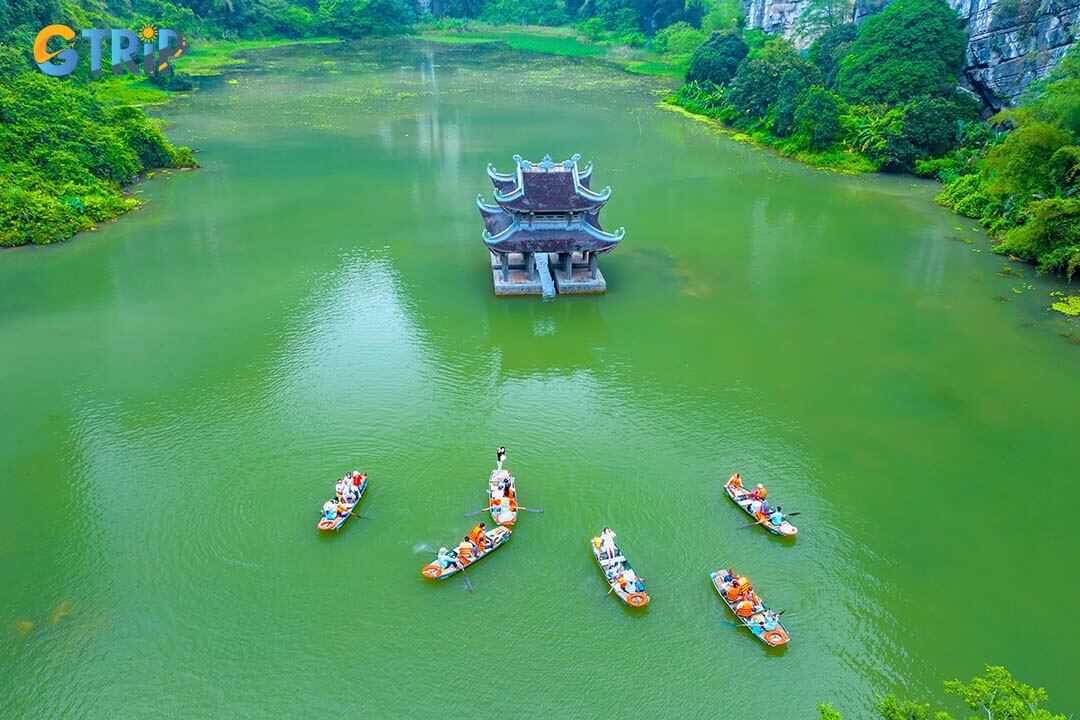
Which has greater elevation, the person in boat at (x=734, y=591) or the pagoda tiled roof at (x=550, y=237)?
the pagoda tiled roof at (x=550, y=237)

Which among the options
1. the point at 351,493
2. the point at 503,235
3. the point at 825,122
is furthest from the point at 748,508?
the point at 825,122

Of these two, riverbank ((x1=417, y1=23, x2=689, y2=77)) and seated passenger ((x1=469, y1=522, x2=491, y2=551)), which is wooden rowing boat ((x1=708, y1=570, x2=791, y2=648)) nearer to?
seated passenger ((x1=469, y1=522, x2=491, y2=551))

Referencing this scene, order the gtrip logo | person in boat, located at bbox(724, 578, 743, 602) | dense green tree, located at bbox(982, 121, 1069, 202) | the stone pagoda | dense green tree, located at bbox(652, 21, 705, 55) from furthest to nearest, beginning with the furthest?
dense green tree, located at bbox(652, 21, 705, 55) < the gtrip logo < dense green tree, located at bbox(982, 121, 1069, 202) < the stone pagoda < person in boat, located at bbox(724, 578, 743, 602)

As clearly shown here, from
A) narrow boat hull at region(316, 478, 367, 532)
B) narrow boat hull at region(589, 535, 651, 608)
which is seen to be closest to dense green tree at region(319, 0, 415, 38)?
narrow boat hull at region(316, 478, 367, 532)

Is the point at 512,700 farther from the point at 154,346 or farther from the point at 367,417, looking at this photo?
the point at 154,346

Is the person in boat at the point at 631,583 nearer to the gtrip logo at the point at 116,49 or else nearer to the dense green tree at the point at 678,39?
the gtrip logo at the point at 116,49

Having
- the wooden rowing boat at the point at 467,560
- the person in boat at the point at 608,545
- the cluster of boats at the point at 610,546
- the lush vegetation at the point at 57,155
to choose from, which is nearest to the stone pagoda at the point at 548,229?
the cluster of boats at the point at 610,546

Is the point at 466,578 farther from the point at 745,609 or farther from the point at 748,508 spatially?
the point at 748,508

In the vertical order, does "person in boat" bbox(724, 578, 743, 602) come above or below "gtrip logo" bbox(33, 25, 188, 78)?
below
